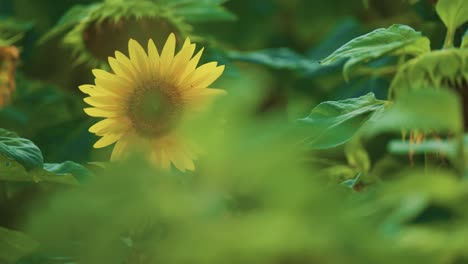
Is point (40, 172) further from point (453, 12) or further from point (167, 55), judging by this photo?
point (453, 12)

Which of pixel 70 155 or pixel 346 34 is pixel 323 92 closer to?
pixel 346 34

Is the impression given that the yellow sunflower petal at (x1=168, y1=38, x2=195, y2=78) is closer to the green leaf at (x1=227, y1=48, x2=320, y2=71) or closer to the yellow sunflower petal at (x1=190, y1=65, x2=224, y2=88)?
the yellow sunflower petal at (x1=190, y1=65, x2=224, y2=88)

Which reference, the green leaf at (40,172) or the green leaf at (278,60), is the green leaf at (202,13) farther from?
the green leaf at (40,172)

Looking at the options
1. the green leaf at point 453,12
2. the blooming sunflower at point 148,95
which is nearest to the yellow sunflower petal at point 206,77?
the blooming sunflower at point 148,95

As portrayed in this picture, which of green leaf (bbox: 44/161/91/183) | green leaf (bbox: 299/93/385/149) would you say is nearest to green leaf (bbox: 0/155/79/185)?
green leaf (bbox: 44/161/91/183)

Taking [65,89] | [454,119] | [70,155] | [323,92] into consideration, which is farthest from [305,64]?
[454,119]

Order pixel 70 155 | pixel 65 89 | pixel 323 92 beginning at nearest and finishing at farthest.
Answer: pixel 70 155
pixel 323 92
pixel 65 89

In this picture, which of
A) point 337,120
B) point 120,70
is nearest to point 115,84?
point 120,70
